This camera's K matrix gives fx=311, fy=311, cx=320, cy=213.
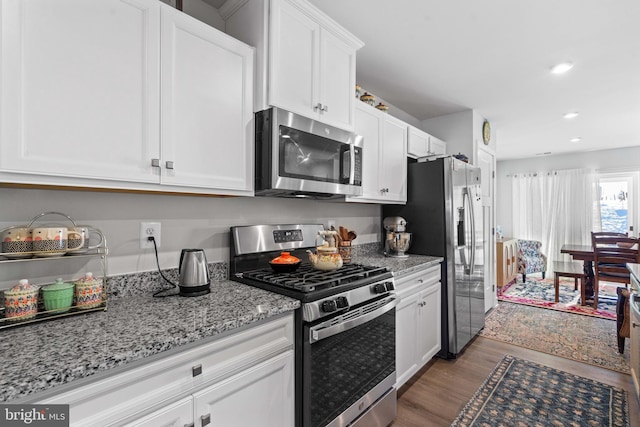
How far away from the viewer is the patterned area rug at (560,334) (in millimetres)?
2754

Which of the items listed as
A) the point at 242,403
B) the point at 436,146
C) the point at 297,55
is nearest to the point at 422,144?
the point at 436,146

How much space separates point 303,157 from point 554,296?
4.80m

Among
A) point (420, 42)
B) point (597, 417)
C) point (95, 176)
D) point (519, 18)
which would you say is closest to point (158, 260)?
point (95, 176)

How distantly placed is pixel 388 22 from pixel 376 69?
2.12 feet

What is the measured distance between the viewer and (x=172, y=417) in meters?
0.96

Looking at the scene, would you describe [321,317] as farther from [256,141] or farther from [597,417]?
[597,417]

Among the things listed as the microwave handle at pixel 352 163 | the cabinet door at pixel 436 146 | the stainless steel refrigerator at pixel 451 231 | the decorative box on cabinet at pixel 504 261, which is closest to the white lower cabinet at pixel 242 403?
the microwave handle at pixel 352 163

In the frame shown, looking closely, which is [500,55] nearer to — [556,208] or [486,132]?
[486,132]

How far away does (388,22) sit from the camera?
6.59 ft

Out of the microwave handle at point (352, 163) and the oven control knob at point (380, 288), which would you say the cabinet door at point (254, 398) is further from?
the microwave handle at point (352, 163)

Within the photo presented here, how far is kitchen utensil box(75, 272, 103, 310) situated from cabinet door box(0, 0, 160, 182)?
0.41 meters

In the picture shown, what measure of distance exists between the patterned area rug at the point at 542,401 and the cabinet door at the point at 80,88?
7.56ft

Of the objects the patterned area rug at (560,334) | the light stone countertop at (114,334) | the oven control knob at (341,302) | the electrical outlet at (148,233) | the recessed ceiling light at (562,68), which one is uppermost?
the recessed ceiling light at (562,68)

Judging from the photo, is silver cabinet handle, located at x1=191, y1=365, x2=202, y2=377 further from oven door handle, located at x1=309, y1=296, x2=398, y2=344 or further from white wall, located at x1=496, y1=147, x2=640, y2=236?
white wall, located at x1=496, y1=147, x2=640, y2=236
